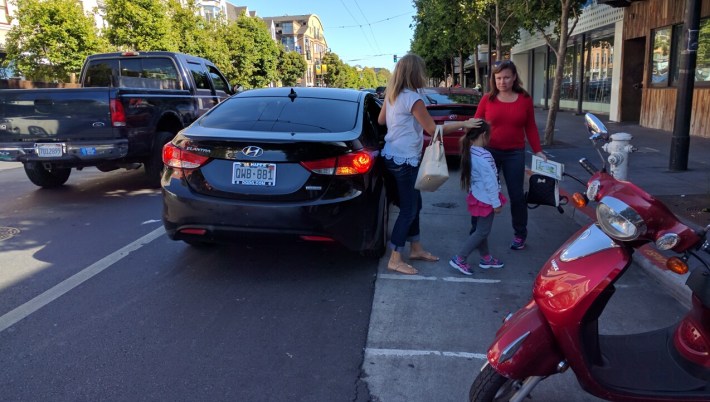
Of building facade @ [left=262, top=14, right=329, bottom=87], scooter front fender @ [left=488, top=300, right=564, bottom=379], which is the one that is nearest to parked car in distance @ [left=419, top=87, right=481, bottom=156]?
scooter front fender @ [left=488, top=300, right=564, bottom=379]

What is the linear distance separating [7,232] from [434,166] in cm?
485

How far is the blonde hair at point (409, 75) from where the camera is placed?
4332 millimetres

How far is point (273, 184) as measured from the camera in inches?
162

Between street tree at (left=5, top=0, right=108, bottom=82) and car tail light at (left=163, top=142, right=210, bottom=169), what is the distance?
63.7 feet

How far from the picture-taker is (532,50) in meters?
29.7

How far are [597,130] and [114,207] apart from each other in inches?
245

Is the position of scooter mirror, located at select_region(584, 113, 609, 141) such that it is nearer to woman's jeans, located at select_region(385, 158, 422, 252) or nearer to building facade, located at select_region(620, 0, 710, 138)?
woman's jeans, located at select_region(385, 158, 422, 252)

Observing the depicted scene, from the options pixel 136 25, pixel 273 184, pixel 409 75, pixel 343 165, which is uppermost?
pixel 136 25

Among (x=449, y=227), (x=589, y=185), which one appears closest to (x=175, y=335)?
(x=589, y=185)

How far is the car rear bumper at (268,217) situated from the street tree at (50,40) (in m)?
19.7

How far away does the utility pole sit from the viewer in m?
8.07

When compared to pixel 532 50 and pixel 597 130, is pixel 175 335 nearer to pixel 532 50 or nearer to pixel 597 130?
pixel 597 130

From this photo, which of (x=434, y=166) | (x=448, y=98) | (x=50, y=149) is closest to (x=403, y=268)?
(x=434, y=166)

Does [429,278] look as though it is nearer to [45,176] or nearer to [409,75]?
[409,75]
